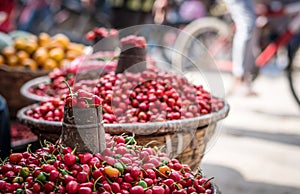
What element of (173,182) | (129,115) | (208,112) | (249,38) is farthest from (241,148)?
(173,182)

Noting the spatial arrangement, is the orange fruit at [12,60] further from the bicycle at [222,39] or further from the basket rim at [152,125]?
the bicycle at [222,39]

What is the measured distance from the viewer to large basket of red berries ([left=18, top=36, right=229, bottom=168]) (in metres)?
2.29

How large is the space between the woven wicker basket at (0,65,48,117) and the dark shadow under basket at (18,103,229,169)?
1178 mm

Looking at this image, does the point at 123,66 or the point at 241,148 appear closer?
the point at 123,66

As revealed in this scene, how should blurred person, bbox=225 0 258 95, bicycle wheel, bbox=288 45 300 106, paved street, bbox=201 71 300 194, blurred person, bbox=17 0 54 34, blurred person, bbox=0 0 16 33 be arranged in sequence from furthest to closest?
1. blurred person, bbox=17 0 54 34
2. blurred person, bbox=0 0 16 33
3. bicycle wheel, bbox=288 45 300 106
4. blurred person, bbox=225 0 258 95
5. paved street, bbox=201 71 300 194

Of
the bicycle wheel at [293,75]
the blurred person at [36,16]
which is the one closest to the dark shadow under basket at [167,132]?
the bicycle wheel at [293,75]

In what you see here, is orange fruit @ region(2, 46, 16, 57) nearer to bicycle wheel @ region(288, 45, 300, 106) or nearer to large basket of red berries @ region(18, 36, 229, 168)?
large basket of red berries @ region(18, 36, 229, 168)

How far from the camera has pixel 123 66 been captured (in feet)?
9.00

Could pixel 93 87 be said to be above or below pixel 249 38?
below

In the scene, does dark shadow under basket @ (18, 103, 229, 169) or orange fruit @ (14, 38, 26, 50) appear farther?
orange fruit @ (14, 38, 26, 50)

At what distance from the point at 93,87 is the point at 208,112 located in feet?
2.03

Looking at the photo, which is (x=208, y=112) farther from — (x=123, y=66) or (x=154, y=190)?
(x=154, y=190)

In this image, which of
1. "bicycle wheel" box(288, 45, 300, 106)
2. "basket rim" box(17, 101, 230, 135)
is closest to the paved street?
"bicycle wheel" box(288, 45, 300, 106)

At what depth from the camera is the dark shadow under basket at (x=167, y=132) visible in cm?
223
